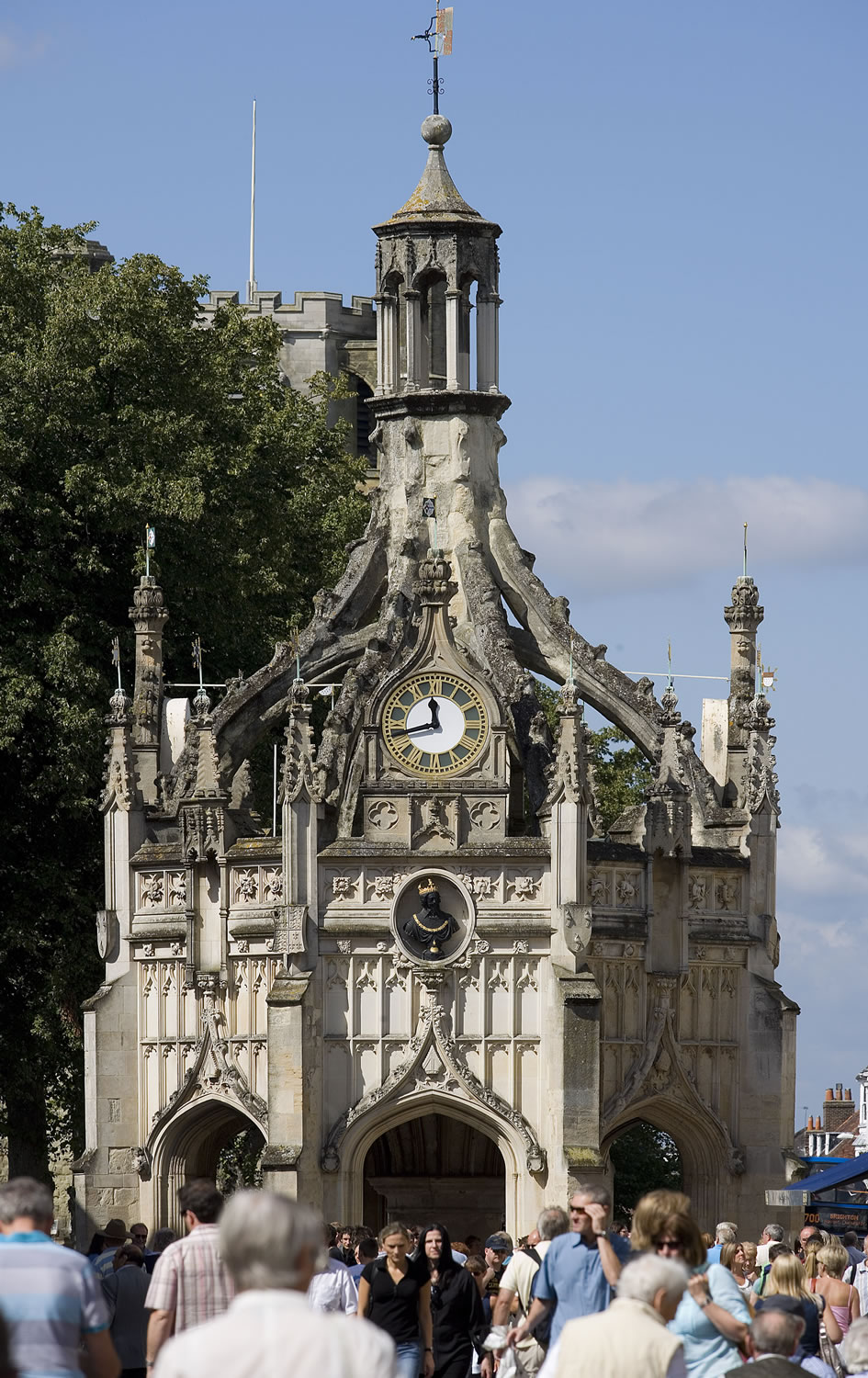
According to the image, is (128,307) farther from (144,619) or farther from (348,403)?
(348,403)

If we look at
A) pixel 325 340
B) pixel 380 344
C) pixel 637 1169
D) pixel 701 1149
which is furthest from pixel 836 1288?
pixel 325 340

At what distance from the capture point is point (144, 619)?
118ft

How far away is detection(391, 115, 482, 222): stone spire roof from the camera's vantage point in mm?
35281

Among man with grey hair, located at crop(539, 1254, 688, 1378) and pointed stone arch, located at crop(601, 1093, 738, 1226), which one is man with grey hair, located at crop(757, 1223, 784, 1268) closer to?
man with grey hair, located at crop(539, 1254, 688, 1378)

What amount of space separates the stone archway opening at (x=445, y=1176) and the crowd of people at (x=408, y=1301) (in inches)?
465

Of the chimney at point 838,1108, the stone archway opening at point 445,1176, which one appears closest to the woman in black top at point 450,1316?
the stone archway opening at point 445,1176

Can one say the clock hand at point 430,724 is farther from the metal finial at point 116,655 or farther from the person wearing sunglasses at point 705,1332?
the person wearing sunglasses at point 705,1332

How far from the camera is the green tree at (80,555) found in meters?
37.3

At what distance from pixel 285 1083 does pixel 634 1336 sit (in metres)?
20.4

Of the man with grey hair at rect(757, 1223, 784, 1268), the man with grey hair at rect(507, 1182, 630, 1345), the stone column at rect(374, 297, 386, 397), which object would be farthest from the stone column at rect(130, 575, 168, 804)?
the man with grey hair at rect(507, 1182, 630, 1345)

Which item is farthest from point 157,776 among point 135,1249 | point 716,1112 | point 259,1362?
point 259,1362

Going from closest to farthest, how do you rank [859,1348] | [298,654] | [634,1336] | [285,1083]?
1. [634,1336]
2. [859,1348]
3. [285,1083]
4. [298,654]

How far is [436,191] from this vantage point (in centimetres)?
3575

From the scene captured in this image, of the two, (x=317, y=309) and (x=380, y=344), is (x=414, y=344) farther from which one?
(x=317, y=309)
